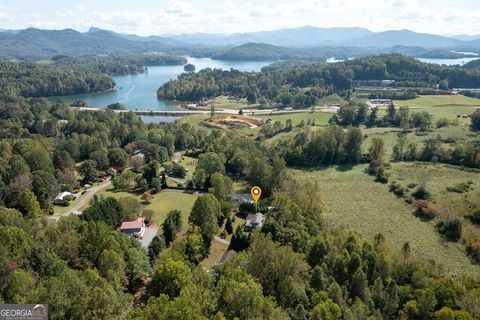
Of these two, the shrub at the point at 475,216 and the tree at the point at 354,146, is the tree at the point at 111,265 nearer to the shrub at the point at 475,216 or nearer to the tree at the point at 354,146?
the shrub at the point at 475,216

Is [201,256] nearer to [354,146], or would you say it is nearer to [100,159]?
[100,159]

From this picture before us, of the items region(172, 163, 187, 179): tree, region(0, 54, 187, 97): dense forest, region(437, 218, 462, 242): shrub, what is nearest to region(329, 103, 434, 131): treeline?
region(437, 218, 462, 242): shrub

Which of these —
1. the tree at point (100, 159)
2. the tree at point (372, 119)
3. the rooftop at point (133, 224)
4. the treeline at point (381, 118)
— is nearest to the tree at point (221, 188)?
the rooftop at point (133, 224)

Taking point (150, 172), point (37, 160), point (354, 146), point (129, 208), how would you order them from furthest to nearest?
1. point (354, 146)
2. point (150, 172)
3. point (37, 160)
4. point (129, 208)

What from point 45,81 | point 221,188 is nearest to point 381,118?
point 221,188

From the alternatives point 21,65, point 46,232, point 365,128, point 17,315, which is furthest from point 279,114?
point 21,65

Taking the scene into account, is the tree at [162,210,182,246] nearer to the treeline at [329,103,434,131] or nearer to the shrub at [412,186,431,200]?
the shrub at [412,186,431,200]
